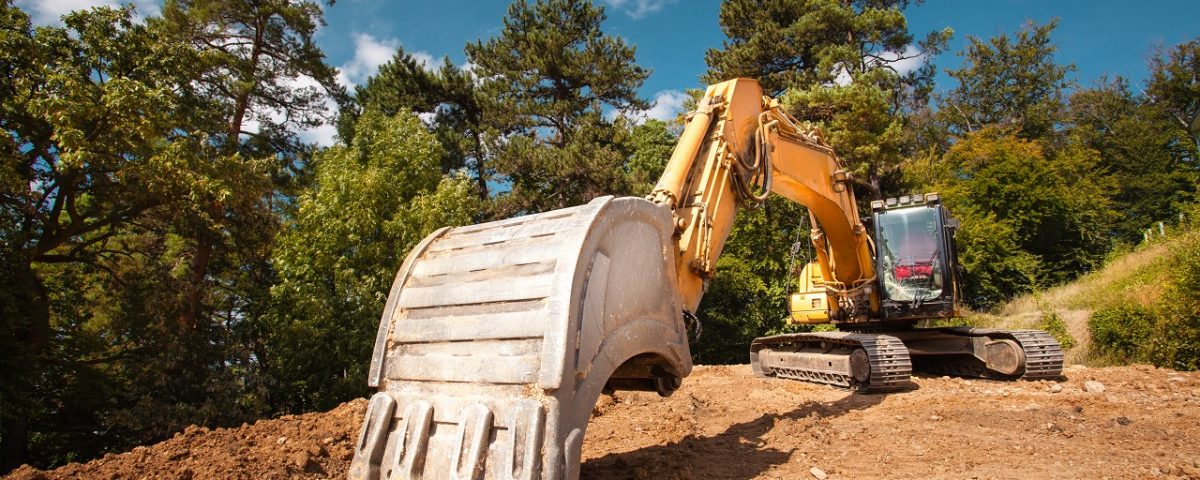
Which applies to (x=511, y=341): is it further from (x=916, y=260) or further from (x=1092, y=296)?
(x=1092, y=296)

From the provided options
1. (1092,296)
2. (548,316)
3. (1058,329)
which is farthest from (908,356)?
(1092,296)

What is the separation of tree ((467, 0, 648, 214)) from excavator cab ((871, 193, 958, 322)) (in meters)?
10.2

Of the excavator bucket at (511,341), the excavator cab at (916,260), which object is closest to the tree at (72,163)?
the excavator bucket at (511,341)

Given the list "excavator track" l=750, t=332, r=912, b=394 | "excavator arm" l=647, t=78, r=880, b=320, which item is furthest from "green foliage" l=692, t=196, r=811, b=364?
"excavator arm" l=647, t=78, r=880, b=320

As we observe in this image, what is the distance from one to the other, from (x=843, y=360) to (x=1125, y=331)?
7015 millimetres

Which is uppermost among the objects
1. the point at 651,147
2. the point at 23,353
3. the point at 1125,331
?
the point at 651,147

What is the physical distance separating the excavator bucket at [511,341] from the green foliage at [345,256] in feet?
29.1

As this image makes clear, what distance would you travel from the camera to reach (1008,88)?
31062 mm

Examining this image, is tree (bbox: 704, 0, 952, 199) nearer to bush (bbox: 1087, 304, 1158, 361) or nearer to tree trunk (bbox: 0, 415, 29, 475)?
bush (bbox: 1087, 304, 1158, 361)

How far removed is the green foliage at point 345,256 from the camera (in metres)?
11.5

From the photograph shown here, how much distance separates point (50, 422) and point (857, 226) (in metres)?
12.0

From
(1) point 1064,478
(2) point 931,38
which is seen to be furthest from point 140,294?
(2) point 931,38

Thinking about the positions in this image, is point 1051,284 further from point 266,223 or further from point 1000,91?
point 266,223

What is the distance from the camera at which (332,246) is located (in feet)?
40.6
